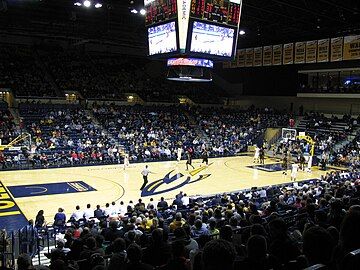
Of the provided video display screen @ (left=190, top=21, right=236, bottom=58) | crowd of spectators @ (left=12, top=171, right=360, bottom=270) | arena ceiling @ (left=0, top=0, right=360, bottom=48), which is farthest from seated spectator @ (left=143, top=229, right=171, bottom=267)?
arena ceiling @ (left=0, top=0, right=360, bottom=48)

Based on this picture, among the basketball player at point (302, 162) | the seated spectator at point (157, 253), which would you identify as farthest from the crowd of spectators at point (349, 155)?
the seated spectator at point (157, 253)

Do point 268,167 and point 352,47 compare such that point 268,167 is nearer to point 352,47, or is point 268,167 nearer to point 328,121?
point 352,47

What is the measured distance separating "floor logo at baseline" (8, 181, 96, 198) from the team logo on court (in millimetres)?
Answer: 3059

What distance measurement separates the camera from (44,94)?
36.0 meters

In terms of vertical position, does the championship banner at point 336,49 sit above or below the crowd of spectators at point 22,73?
above

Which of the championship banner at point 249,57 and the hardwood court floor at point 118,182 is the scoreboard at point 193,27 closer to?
the hardwood court floor at point 118,182

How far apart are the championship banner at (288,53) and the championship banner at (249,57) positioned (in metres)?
4.32

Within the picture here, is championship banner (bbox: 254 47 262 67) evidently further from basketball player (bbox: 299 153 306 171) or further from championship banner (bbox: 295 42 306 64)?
basketball player (bbox: 299 153 306 171)

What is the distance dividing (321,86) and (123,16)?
2314cm

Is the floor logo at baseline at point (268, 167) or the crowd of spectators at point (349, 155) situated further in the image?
the crowd of spectators at point (349, 155)

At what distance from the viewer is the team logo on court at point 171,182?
67.5ft

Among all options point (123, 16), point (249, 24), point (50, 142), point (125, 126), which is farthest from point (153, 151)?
point (249, 24)

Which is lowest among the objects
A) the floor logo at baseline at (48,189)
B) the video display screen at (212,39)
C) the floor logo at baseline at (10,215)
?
the floor logo at baseline at (10,215)

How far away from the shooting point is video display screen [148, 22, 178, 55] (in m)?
16.3
